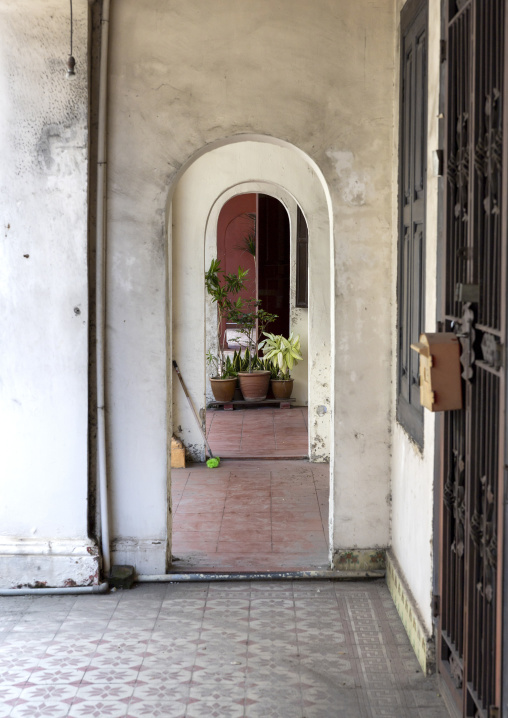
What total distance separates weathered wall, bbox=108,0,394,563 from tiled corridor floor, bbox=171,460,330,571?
0.46 meters

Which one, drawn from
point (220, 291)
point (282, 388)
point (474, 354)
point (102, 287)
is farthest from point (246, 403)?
point (474, 354)

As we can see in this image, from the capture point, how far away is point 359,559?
5.24 meters

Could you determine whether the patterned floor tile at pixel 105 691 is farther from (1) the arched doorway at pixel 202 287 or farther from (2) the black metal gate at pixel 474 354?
(1) the arched doorway at pixel 202 287

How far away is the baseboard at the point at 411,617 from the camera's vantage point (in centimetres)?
395

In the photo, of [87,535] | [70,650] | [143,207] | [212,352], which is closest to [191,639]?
[70,650]

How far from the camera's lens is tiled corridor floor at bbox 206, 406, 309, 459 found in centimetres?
879

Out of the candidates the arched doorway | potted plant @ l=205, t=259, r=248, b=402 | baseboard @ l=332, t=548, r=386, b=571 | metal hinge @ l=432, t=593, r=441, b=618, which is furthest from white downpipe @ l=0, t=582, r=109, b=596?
potted plant @ l=205, t=259, r=248, b=402

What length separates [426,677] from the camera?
13.0 ft

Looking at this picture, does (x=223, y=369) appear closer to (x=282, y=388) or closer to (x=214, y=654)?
(x=282, y=388)

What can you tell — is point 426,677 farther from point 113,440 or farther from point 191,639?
point 113,440

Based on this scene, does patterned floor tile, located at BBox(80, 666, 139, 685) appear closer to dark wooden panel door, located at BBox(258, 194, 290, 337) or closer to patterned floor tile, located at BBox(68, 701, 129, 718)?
patterned floor tile, located at BBox(68, 701, 129, 718)

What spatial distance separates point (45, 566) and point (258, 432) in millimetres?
4935

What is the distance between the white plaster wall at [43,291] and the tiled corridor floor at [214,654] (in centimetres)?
49

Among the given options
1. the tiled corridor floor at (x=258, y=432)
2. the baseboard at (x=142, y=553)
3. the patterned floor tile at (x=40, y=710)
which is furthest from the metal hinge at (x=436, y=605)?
the tiled corridor floor at (x=258, y=432)
